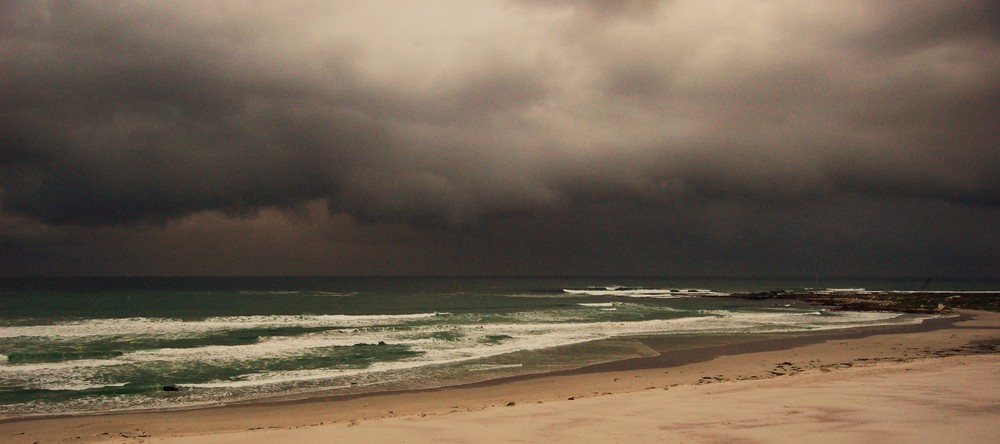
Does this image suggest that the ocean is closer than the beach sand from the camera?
No

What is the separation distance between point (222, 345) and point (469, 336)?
11.0 m

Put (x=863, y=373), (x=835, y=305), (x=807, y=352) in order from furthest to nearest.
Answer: (x=835, y=305) → (x=807, y=352) → (x=863, y=373)

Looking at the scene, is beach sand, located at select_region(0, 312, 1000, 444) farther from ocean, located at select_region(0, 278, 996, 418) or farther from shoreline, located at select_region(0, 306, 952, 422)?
ocean, located at select_region(0, 278, 996, 418)

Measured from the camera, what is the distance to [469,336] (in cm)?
2795

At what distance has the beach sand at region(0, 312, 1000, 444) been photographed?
336 inches

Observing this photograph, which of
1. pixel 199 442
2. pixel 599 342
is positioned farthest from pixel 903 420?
pixel 599 342

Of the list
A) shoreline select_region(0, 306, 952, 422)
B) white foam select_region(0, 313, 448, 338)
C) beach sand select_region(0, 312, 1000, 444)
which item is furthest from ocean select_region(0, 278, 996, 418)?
beach sand select_region(0, 312, 1000, 444)

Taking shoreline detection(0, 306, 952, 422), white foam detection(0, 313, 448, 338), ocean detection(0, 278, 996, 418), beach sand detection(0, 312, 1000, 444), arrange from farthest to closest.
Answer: white foam detection(0, 313, 448, 338) → ocean detection(0, 278, 996, 418) → shoreline detection(0, 306, 952, 422) → beach sand detection(0, 312, 1000, 444)

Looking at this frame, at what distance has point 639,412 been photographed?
33.7ft

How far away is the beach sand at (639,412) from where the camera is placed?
8.54m

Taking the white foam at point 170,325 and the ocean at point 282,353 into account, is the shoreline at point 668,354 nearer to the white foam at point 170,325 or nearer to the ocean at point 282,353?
the ocean at point 282,353

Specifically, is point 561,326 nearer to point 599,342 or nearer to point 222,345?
point 599,342

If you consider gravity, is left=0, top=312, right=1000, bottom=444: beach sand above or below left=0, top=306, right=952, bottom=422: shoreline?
above

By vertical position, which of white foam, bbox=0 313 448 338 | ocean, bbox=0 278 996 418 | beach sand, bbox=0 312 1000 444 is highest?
beach sand, bbox=0 312 1000 444
